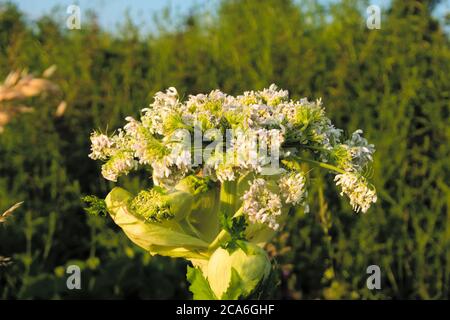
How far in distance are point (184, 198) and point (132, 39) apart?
137 inches

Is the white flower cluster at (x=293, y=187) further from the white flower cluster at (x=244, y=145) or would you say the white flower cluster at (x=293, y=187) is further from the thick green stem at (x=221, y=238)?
the thick green stem at (x=221, y=238)

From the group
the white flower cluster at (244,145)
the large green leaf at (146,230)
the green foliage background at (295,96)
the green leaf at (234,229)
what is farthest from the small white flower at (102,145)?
the green foliage background at (295,96)

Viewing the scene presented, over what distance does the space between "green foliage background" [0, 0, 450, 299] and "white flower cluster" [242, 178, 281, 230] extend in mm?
2147

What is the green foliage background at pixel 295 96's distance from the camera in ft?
14.0

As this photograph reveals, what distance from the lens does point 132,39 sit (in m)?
5.29

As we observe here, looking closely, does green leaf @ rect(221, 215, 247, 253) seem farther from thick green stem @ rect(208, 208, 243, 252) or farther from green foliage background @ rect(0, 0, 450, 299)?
green foliage background @ rect(0, 0, 450, 299)

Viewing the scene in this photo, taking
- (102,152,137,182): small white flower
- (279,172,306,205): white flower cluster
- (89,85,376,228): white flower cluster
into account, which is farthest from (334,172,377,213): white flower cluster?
(102,152,137,182): small white flower

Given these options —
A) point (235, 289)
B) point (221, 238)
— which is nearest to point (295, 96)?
point (221, 238)

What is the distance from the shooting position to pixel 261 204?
187cm

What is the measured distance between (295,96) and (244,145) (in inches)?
115

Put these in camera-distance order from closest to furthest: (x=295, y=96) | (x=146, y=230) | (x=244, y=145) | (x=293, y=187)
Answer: (x=244, y=145) → (x=293, y=187) → (x=146, y=230) → (x=295, y=96)

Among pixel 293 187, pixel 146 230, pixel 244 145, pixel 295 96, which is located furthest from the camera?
pixel 295 96

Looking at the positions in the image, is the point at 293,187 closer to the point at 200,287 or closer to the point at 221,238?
the point at 221,238
